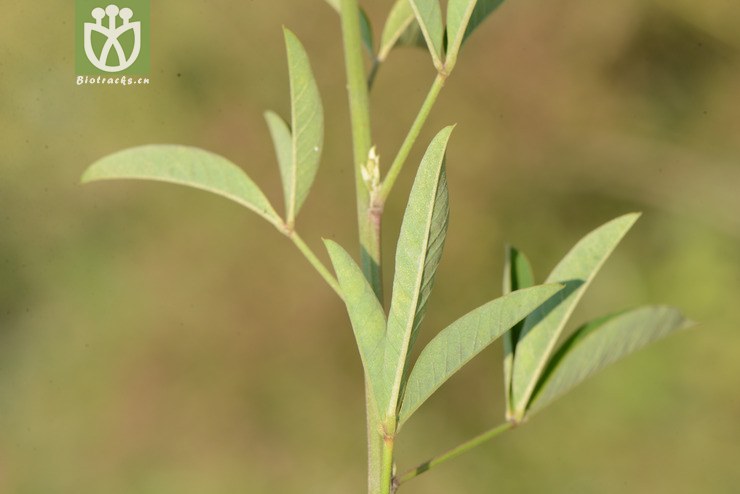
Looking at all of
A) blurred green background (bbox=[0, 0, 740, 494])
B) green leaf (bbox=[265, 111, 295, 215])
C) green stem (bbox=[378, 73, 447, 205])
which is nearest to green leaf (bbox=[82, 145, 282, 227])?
green leaf (bbox=[265, 111, 295, 215])

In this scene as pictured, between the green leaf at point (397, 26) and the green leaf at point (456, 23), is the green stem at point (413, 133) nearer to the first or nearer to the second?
the green leaf at point (456, 23)

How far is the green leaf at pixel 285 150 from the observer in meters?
0.65

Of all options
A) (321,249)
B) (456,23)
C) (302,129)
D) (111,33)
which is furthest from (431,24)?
(321,249)

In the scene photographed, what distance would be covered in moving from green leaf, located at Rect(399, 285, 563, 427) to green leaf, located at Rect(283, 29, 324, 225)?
0.18 meters

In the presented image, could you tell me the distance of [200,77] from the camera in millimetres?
2133

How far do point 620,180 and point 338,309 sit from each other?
2.76ft

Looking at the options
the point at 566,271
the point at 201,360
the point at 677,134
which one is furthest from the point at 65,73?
the point at 566,271

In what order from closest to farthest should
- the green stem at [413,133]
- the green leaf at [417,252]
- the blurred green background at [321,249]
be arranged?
1. the green leaf at [417,252]
2. the green stem at [413,133]
3. the blurred green background at [321,249]

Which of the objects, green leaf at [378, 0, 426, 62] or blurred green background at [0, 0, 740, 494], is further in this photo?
blurred green background at [0, 0, 740, 494]

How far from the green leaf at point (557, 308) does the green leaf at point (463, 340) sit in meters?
0.13

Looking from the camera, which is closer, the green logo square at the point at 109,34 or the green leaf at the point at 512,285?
the green leaf at the point at 512,285

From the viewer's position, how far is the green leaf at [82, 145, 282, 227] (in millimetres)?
641

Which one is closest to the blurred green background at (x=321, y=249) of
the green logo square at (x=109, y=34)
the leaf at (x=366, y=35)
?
the green logo square at (x=109, y=34)

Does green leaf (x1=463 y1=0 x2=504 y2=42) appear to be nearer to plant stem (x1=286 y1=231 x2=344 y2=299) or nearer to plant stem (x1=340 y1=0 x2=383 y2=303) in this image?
plant stem (x1=340 y1=0 x2=383 y2=303)
